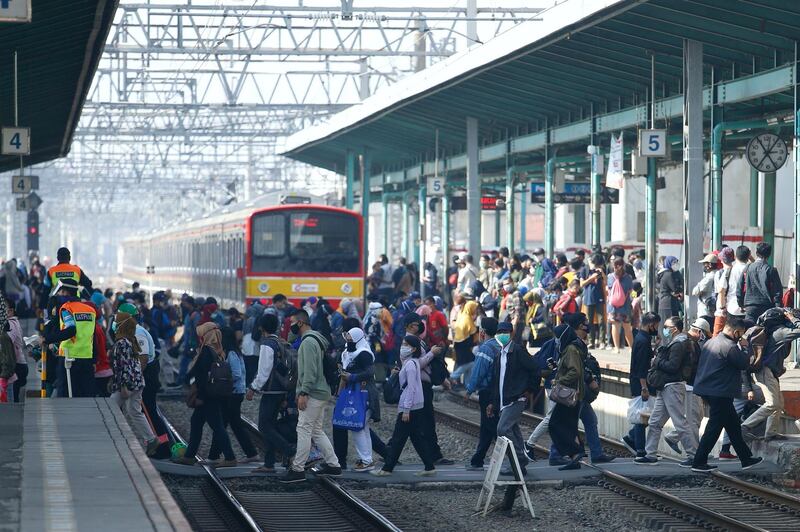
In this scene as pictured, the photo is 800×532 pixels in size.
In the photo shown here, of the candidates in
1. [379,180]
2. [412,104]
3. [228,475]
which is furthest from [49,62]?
[379,180]

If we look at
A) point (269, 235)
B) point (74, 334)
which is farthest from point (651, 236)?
point (74, 334)

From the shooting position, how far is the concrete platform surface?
26.7 feet

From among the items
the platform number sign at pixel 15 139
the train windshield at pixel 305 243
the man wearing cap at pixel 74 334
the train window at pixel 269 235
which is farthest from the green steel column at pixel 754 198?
the man wearing cap at pixel 74 334

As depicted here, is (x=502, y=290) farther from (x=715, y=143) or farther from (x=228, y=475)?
(x=228, y=475)

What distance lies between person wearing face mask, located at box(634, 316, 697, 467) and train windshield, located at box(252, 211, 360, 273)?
1401 cm

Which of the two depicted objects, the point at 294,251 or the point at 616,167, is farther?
the point at 294,251

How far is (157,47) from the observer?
103ft

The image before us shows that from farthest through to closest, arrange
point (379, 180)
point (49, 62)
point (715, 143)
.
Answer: point (379, 180)
point (715, 143)
point (49, 62)

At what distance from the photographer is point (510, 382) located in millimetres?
12977

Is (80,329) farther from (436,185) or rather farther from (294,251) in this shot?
(436,185)

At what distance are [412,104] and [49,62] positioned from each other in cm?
1301

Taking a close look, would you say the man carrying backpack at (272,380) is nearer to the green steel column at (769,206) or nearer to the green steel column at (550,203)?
the green steel column at (769,206)

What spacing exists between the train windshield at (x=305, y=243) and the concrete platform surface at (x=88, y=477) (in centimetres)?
1369

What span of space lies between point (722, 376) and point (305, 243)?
15488mm
